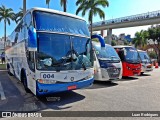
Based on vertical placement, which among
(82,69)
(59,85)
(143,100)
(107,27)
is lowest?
(143,100)

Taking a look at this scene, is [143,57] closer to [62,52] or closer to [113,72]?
[113,72]

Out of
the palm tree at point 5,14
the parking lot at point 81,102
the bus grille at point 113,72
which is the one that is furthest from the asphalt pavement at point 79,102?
the palm tree at point 5,14

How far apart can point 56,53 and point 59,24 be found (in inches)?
47.0

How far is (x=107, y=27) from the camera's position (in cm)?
4350

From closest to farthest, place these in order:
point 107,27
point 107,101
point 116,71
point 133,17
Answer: point 107,101 < point 116,71 < point 133,17 < point 107,27

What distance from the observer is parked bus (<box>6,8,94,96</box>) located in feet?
22.0

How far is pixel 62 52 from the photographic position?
711 cm

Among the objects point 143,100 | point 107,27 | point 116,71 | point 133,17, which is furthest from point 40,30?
point 107,27

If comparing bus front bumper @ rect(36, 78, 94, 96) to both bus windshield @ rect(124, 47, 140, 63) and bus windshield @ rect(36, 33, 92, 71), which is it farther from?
bus windshield @ rect(124, 47, 140, 63)

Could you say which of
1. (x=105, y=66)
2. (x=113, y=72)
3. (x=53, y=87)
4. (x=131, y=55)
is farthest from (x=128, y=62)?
(x=53, y=87)

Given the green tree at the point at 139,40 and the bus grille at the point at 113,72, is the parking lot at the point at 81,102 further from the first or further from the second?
the green tree at the point at 139,40

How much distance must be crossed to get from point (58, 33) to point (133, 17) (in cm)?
3082

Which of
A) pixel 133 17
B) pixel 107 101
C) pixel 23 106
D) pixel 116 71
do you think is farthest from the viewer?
pixel 133 17

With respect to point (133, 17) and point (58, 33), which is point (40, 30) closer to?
point (58, 33)
